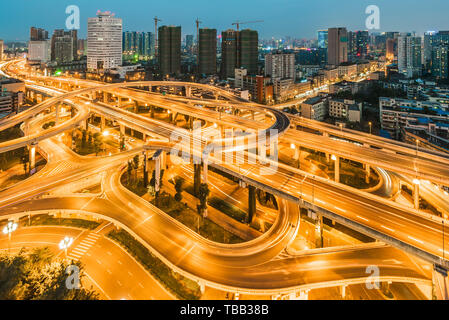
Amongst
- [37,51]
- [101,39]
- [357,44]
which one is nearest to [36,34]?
[37,51]

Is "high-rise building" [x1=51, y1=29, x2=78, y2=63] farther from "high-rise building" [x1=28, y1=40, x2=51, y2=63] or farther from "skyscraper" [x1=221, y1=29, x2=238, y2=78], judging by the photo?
"skyscraper" [x1=221, y1=29, x2=238, y2=78]

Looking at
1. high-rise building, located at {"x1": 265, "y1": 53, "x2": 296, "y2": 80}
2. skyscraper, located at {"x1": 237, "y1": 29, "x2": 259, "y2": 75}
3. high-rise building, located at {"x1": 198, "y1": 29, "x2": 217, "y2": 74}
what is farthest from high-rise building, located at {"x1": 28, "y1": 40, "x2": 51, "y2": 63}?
high-rise building, located at {"x1": 265, "y1": 53, "x2": 296, "y2": 80}

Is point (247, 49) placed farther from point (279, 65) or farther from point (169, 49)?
point (169, 49)

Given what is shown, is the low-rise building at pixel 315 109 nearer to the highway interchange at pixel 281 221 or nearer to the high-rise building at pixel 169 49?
the highway interchange at pixel 281 221

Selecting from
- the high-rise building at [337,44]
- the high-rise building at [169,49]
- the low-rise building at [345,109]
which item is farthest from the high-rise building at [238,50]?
the high-rise building at [337,44]
